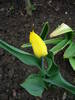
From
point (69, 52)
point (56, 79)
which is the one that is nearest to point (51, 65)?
point (56, 79)

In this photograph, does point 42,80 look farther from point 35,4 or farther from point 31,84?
point 35,4

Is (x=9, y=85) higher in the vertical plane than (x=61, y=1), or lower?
lower

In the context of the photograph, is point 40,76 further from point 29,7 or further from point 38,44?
point 29,7

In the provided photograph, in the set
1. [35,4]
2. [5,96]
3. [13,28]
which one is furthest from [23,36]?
[5,96]

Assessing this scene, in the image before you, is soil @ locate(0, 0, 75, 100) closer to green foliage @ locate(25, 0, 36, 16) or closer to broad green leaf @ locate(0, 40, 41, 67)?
green foliage @ locate(25, 0, 36, 16)

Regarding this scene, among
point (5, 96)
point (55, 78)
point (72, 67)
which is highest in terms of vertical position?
point (55, 78)

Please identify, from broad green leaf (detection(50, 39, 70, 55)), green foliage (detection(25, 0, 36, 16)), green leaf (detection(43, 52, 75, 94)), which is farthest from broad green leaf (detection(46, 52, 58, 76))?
green foliage (detection(25, 0, 36, 16))
